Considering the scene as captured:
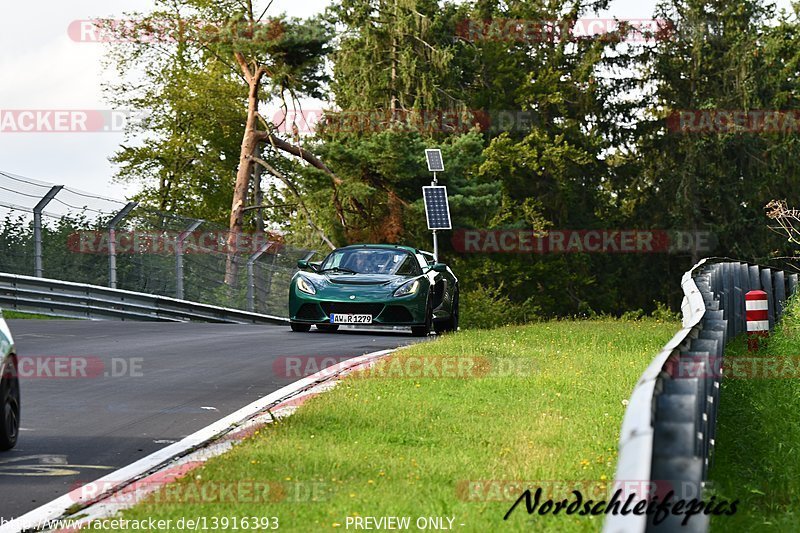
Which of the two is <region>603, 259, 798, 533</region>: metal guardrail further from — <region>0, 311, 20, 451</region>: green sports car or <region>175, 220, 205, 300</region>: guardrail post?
<region>175, 220, 205, 300</region>: guardrail post

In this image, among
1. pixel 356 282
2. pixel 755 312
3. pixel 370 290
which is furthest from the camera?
pixel 356 282

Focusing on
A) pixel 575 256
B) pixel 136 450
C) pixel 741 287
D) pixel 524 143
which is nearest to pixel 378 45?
pixel 524 143

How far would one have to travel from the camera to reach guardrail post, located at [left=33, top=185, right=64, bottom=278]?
80.1 feet

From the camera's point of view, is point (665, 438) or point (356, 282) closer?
point (665, 438)

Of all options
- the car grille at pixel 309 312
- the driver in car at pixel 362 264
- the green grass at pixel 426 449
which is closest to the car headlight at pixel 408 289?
the driver in car at pixel 362 264

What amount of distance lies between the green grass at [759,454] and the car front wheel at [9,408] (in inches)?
177

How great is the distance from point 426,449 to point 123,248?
65.3ft

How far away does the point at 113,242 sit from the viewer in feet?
87.8

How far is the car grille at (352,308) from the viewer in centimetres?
2031
